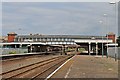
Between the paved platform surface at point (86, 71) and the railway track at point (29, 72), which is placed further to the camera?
the paved platform surface at point (86, 71)

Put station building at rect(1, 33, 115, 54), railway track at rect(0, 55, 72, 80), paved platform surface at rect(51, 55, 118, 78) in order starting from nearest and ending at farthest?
1. railway track at rect(0, 55, 72, 80)
2. paved platform surface at rect(51, 55, 118, 78)
3. station building at rect(1, 33, 115, 54)

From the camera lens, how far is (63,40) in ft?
458

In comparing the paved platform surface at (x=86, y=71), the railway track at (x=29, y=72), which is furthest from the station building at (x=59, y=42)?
the railway track at (x=29, y=72)

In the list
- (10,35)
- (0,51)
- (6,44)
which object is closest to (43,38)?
(6,44)

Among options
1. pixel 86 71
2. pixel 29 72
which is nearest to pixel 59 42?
pixel 86 71

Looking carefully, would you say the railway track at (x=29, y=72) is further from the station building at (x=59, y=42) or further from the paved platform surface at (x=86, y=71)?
the station building at (x=59, y=42)

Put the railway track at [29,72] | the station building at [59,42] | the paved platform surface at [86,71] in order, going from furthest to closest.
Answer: the station building at [59,42], the paved platform surface at [86,71], the railway track at [29,72]

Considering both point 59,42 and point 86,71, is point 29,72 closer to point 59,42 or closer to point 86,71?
point 86,71

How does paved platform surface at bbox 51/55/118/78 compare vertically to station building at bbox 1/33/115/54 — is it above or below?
below

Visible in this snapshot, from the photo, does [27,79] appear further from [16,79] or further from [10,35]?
[10,35]

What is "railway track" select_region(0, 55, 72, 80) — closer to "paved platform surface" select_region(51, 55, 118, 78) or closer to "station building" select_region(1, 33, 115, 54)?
"paved platform surface" select_region(51, 55, 118, 78)

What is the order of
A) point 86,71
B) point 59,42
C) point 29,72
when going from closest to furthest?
point 29,72, point 86,71, point 59,42

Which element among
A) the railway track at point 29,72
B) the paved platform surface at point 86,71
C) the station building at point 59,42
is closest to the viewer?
the railway track at point 29,72

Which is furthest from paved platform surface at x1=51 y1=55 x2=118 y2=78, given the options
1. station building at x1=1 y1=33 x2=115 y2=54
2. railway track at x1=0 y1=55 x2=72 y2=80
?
station building at x1=1 y1=33 x2=115 y2=54
